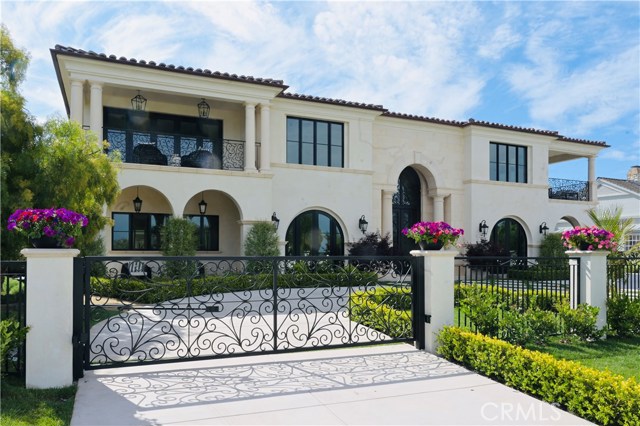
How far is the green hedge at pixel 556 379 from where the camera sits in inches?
174

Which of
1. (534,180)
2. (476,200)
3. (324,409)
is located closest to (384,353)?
(324,409)

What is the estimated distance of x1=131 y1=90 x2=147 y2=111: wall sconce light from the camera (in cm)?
1590

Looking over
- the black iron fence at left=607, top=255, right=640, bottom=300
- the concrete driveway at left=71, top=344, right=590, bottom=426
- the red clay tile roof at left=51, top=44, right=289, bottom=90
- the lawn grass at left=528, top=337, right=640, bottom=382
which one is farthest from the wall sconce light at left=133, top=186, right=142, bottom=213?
the black iron fence at left=607, top=255, right=640, bottom=300

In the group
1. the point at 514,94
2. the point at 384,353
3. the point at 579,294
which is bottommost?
the point at 384,353

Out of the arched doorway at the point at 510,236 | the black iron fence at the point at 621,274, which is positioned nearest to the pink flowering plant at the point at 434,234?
the black iron fence at the point at 621,274

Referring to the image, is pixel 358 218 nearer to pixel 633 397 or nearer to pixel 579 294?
pixel 579 294

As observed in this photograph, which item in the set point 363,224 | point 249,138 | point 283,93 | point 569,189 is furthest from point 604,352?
point 569,189

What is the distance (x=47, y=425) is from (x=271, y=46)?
9325mm

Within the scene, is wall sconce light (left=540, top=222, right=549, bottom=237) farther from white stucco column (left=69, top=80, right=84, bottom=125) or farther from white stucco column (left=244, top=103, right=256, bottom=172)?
white stucco column (left=69, top=80, right=84, bottom=125)

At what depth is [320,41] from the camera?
10.7 meters

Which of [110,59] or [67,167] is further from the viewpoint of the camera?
[110,59]

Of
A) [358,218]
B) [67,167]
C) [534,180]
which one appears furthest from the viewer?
[534,180]

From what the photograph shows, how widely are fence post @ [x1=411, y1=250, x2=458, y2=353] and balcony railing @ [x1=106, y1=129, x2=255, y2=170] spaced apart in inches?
449

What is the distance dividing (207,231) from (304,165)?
15.7ft
